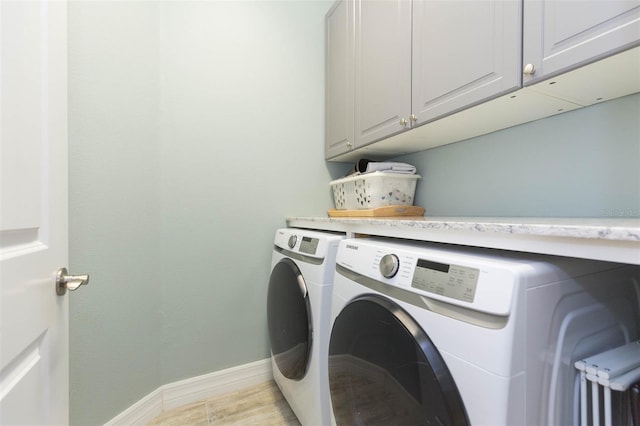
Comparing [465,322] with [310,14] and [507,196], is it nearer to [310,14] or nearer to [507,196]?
[507,196]

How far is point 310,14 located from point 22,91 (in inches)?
71.8

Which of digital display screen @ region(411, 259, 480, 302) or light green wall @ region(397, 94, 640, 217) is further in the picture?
light green wall @ region(397, 94, 640, 217)

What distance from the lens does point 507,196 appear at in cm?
124

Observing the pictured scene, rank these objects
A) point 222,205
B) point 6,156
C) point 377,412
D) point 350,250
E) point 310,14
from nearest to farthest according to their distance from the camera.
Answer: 1. point 6,156
2. point 377,412
3. point 350,250
4. point 222,205
5. point 310,14

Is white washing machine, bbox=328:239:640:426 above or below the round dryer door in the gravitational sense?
above

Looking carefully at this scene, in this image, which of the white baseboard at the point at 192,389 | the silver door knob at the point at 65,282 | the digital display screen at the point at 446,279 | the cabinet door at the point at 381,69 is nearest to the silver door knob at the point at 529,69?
the cabinet door at the point at 381,69

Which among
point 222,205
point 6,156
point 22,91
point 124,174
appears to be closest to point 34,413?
point 6,156

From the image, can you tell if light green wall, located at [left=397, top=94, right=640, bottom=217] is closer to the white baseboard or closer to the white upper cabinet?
the white upper cabinet

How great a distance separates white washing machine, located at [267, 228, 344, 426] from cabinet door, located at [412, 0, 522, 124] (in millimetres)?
696

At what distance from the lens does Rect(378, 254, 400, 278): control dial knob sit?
0.74 m

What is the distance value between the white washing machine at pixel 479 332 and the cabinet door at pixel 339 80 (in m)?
1.11

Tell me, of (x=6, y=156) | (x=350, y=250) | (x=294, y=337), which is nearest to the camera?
(x=6, y=156)

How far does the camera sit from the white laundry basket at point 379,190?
5.00 ft

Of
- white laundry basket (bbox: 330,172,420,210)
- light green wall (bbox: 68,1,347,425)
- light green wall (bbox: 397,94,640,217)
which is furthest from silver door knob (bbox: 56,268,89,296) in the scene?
light green wall (bbox: 397,94,640,217)
